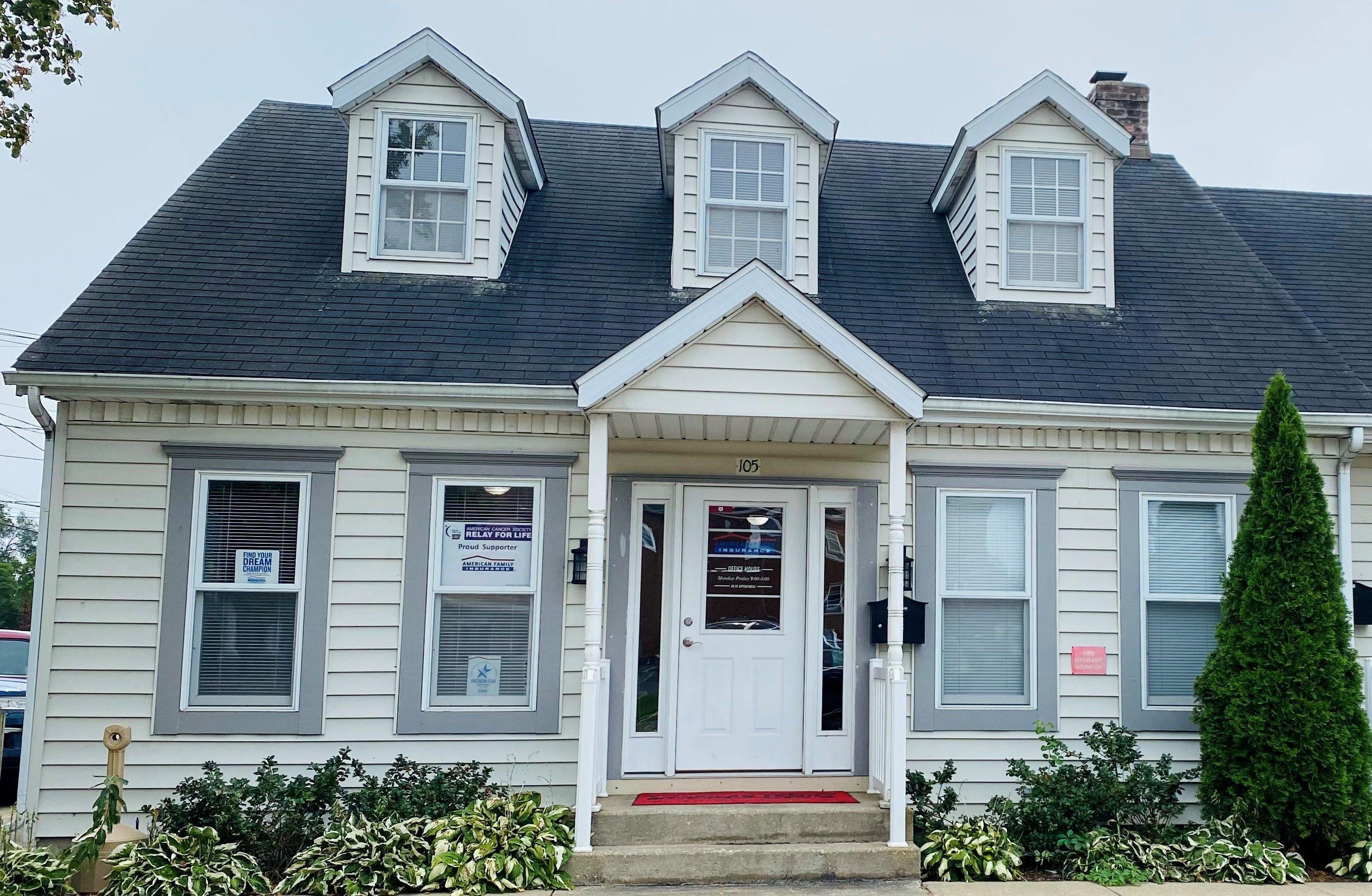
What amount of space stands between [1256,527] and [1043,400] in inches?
61.6

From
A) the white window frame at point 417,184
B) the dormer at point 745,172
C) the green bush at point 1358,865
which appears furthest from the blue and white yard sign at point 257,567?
the green bush at point 1358,865

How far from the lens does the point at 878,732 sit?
6.41 meters

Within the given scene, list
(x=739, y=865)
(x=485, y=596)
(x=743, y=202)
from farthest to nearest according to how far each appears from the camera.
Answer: (x=743, y=202), (x=485, y=596), (x=739, y=865)

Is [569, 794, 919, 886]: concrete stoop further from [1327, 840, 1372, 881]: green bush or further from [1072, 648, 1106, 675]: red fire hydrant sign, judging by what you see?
[1327, 840, 1372, 881]: green bush

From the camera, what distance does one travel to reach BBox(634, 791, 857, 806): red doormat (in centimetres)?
619

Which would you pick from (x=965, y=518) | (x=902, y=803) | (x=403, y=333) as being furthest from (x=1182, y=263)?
(x=403, y=333)

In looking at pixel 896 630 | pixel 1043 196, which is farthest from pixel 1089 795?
pixel 1043 196

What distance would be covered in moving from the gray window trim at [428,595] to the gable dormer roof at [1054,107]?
445 centimetres

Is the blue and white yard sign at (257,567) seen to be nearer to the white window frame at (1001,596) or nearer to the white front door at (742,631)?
the white front door at (742,631)

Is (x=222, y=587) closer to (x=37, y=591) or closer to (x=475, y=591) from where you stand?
(x=37, y=591)

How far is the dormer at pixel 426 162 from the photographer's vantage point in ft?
25.4

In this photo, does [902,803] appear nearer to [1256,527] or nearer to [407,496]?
[1256,527]

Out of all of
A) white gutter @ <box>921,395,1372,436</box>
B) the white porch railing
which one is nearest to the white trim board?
white gutter @ <box>921,395,1372,436</box>

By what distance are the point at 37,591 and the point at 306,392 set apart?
7.14ft
